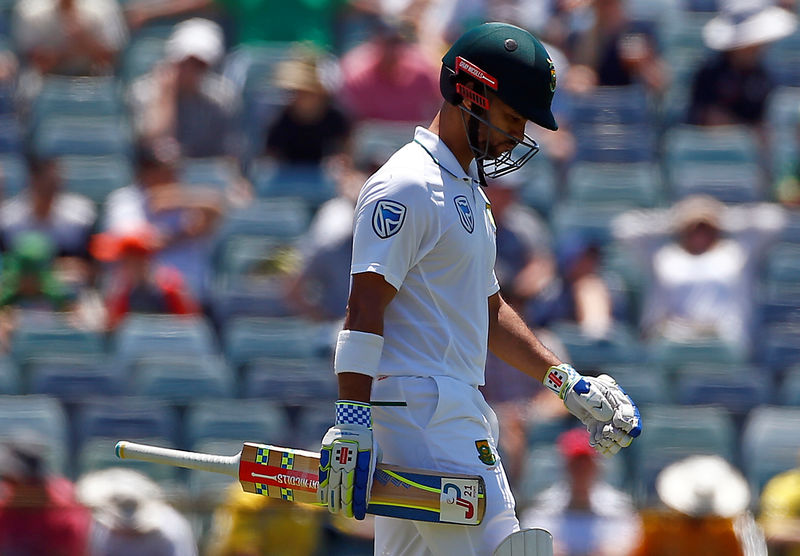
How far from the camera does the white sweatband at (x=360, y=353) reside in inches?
148

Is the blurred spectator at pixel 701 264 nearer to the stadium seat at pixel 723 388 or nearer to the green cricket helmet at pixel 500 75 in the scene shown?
the stadium seat at pixel 723 388

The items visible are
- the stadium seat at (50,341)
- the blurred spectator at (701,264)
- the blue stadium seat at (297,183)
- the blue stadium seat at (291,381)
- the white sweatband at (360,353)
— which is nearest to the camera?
the white sweatband at (360,353)

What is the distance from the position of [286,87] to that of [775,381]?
12.5 ft

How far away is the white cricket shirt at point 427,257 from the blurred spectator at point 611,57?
6645 millimetres

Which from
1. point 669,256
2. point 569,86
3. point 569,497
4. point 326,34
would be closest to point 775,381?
point 669,256

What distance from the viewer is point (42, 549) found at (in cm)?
647

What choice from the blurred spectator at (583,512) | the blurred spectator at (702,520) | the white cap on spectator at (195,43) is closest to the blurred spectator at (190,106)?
the white cap on spectator at (195,43)

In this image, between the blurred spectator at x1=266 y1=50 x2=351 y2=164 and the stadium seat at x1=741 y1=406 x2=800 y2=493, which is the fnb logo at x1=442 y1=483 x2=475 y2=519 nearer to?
the stadium seat at x1=741 y1=406 x2=800 y2=493

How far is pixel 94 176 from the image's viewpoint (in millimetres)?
9828

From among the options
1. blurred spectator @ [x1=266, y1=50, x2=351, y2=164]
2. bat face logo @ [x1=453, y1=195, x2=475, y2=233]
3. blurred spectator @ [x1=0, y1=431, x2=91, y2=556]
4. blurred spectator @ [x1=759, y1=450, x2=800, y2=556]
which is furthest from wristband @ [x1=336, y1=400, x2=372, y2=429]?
blurred spectator @ [x1=266, y1=50, x2=351, y2=164]

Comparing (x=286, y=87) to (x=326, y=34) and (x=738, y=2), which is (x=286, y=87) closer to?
(x=326, y=34)

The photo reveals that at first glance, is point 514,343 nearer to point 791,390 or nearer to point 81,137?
point 791,390

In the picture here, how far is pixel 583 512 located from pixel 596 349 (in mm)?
1491

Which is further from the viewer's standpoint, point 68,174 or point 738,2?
point 738,2
